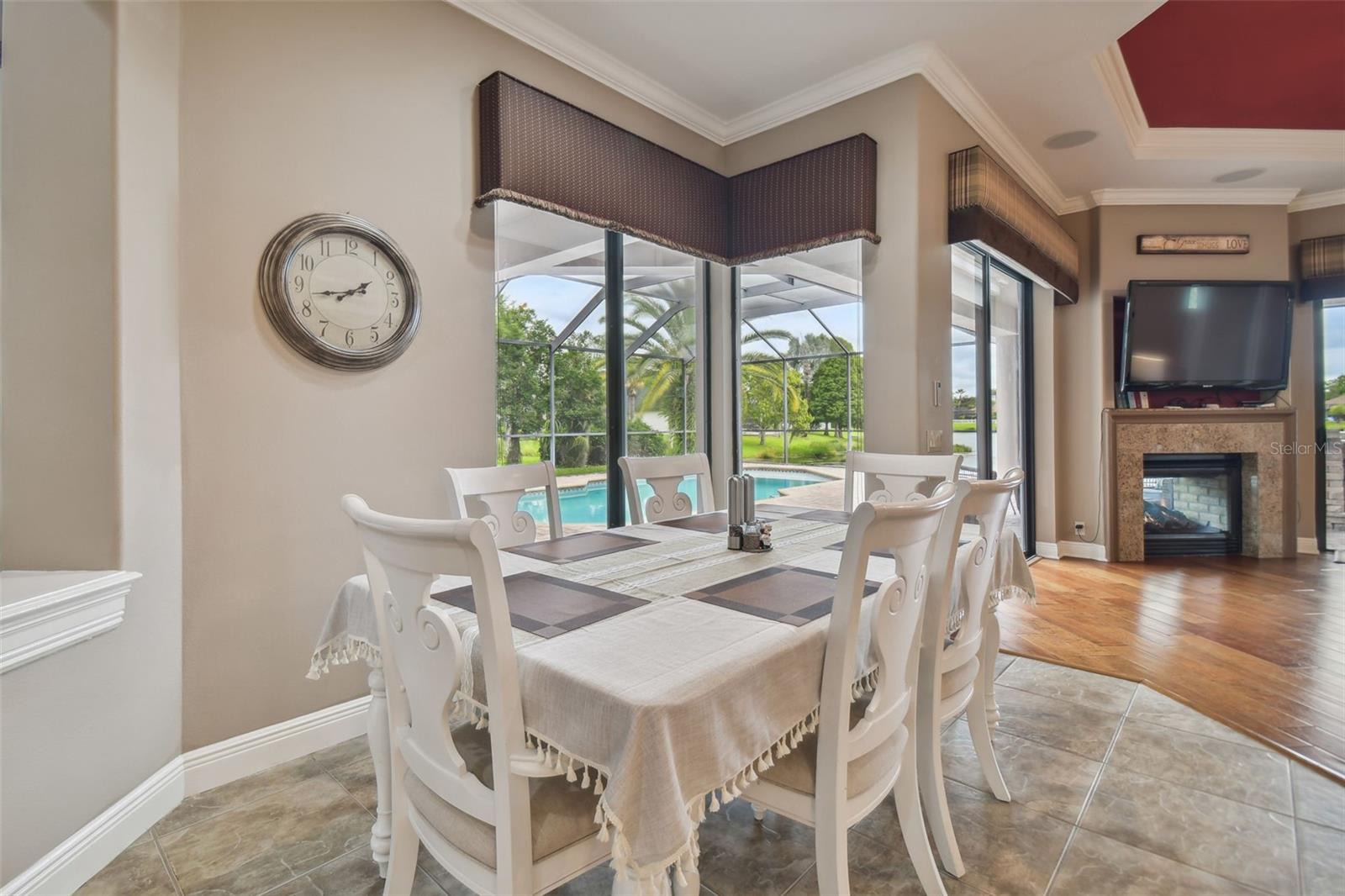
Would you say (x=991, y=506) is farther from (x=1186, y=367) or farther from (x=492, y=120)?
(x=1186, y=367)

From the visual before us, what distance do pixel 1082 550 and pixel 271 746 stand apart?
5.46m

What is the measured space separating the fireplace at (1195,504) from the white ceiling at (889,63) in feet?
7.19

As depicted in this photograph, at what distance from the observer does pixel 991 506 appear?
5.06 feet

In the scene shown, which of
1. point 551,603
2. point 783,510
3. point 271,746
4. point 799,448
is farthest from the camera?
point 799,448

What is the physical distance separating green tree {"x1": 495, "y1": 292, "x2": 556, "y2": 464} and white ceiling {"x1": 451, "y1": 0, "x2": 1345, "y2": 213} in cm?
118

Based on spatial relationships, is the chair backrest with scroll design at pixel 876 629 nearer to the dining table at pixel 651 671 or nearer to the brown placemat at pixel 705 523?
the dining table at pixel 651 671

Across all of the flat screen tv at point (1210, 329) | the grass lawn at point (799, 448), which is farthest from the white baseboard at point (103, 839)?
the flat screen tv at point (1210, 329)

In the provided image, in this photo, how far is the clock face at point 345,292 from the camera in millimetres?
2102

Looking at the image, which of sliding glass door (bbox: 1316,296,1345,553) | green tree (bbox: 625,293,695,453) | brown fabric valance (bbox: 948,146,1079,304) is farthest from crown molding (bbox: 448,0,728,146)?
sliding glass door (bbox: 1316,296,1345,553)

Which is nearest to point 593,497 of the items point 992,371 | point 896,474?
point 896,474

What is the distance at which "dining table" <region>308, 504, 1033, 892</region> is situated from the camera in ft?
2.91

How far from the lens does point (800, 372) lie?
374 cm

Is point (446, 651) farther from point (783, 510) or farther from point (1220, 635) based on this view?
point (1220, 635)

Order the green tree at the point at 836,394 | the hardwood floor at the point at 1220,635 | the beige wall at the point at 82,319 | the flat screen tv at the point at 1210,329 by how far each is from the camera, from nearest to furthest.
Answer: the beige wall at the point at 82,319, the hardwood floor at the point at 1220,635, the green tree at the point at 836,394, the flat screen tv at the point at 1210,329
